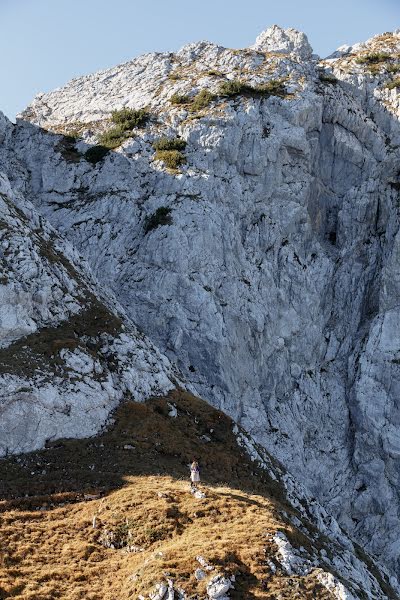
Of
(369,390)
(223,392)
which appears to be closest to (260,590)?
(223,392)

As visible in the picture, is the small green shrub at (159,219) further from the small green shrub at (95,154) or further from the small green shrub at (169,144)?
the small green shrub at (95,154)

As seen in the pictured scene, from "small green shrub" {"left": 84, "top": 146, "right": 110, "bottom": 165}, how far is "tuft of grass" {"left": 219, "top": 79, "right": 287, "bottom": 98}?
621 inches

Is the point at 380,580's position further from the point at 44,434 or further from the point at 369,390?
the point at 44,434

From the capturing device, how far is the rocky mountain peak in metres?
84.9

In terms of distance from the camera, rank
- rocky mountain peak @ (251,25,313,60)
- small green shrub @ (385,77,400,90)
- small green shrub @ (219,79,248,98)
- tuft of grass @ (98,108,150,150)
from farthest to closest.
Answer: rocky mountain peak @ (251,25,313,60) < small green shrub @ (385,77,400,90) < small green shrub @ (219,79,248,98) < tuft of grass @ (98,108,150,150)

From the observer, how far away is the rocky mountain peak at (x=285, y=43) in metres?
84.9

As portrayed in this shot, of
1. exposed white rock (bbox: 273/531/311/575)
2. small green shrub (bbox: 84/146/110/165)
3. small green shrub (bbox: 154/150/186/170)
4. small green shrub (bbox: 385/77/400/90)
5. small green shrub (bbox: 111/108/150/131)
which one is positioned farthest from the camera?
small green shrub (bbox: 385/77/400/90)

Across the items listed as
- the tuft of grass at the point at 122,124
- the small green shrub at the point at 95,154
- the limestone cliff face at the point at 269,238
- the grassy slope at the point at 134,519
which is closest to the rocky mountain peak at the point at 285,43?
the limestone cliff face at the point at 269,238

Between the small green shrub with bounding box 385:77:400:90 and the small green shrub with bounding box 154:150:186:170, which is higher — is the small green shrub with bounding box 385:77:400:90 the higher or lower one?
the higher one

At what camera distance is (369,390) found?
196 ft

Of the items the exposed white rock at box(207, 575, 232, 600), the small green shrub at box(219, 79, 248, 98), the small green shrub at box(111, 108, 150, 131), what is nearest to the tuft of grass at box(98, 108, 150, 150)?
the small green shrub at box(111, 108, 150, 131)

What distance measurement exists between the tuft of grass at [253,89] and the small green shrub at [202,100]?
5.04ft

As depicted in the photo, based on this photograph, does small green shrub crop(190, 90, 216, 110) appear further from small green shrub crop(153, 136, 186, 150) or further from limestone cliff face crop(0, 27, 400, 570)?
small green shrub crop(153, 136, 186, 150)

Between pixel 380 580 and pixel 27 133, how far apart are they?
59696 millimetres
